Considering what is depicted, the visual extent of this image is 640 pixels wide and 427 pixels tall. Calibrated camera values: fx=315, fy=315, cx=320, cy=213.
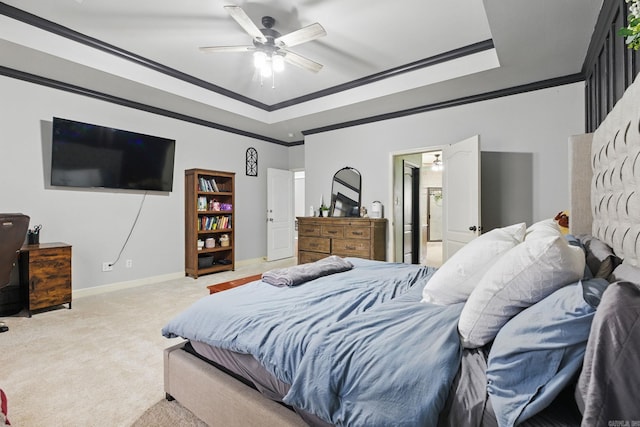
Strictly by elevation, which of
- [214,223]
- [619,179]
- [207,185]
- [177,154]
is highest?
[177,154]

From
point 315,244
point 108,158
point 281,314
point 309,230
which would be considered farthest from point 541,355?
point 108,158

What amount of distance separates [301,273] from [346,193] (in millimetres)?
3398

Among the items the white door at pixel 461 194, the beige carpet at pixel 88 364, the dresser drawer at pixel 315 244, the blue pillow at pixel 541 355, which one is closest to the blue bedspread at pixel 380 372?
the blue pillow at pixel 541 355

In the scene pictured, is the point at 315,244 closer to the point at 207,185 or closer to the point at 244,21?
the point at 207,185

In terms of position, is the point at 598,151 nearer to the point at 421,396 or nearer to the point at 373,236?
the point at 421,396

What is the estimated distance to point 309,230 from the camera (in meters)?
5.19

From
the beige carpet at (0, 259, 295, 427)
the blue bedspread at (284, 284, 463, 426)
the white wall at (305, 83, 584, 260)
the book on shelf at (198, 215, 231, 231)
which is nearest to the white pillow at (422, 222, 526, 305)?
the blue bedspread at (284, 284, 463, 426)

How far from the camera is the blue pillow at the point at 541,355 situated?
2.66 feet

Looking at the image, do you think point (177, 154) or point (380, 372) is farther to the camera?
point (177, 154)

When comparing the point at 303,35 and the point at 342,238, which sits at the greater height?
the point at 303,35

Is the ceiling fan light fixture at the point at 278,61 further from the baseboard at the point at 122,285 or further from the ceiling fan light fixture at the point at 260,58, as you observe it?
the baseboard at the point at 122,285

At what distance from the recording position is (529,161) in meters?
3.78

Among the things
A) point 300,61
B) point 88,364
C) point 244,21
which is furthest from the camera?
point 300,61

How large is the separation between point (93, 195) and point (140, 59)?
182cm
